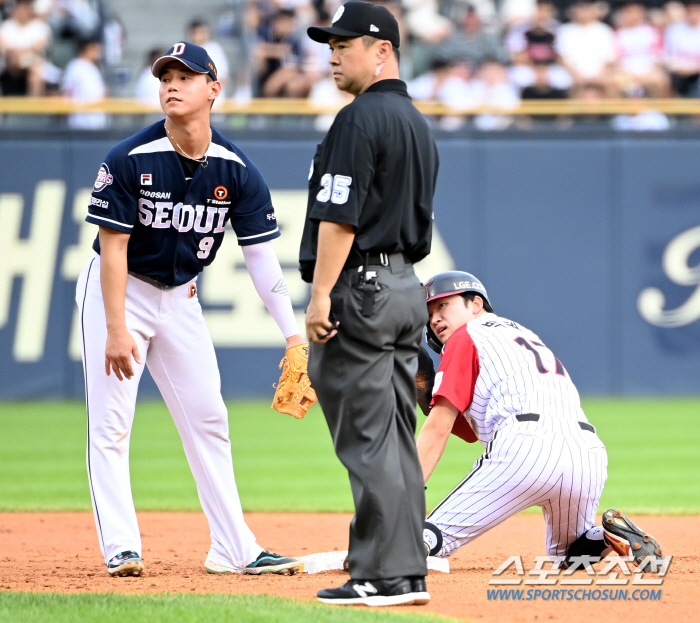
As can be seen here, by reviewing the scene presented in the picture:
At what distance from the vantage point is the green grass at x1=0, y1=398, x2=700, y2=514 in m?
7.28

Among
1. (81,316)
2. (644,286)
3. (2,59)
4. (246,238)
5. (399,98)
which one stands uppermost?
(2,59)

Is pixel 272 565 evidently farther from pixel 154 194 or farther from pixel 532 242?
pixel 532 242

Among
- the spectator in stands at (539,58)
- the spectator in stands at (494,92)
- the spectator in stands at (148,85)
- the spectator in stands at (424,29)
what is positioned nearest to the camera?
the spectator in stands at (148,85)

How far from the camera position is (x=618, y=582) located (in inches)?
158

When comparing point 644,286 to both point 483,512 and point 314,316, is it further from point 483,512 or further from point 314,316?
point 314,316

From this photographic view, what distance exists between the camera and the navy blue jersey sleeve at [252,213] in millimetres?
4547

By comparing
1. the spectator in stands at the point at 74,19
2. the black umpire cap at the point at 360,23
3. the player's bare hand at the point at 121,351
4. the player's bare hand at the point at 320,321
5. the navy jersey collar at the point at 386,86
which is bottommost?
the player's bare hand at the point at 121,351

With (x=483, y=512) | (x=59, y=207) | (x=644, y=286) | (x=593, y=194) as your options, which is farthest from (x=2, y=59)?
(x=483, y=512)

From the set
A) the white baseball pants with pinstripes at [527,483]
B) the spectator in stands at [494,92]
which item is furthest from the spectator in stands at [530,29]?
the white baseball pants with pinstripes at [527,483]

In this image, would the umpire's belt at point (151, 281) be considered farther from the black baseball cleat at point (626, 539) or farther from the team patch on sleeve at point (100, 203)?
the black baseball cleat at point (626, 539)

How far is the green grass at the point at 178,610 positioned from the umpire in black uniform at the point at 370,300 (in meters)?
0.19

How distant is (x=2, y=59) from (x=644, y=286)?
8435 millimetres

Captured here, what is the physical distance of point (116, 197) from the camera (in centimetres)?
422

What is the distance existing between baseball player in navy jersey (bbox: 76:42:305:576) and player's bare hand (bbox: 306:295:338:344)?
1007mm
